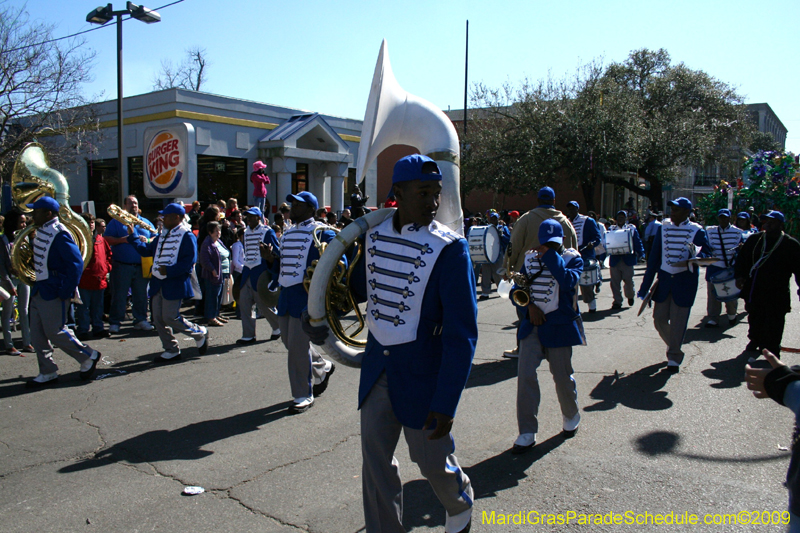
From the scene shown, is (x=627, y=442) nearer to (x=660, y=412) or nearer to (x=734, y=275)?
(x=660, y=412)

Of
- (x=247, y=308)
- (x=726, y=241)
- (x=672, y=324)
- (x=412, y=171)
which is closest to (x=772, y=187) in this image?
(x=726, y=241)

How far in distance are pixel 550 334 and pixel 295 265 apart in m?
2.38

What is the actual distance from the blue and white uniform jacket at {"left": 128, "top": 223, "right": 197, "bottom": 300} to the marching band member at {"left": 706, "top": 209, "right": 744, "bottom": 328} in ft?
25.1

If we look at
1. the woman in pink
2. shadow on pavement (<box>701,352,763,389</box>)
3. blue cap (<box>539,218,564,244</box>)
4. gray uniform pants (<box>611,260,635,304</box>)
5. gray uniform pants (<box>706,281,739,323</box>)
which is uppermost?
the woman in pink

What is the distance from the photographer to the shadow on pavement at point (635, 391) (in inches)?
216

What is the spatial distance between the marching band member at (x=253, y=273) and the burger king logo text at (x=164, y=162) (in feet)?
7.48

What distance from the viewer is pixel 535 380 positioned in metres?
4.47

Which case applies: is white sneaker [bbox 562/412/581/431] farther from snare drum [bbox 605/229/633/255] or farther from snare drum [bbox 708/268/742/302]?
snare drum [bbox 605/229/633/255]

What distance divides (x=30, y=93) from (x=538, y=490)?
19.1m

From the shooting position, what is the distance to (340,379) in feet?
21.1

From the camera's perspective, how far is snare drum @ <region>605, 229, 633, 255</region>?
11219mm

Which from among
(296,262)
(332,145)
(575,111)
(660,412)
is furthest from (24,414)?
(575,111)

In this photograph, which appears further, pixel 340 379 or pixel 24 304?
pixel 24 304

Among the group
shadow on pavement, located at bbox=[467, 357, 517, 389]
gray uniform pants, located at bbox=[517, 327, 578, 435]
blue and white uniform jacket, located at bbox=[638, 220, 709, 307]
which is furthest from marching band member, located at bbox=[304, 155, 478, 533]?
blue and white uniform jacket, located at bbox=[638, 220, 709, 307]
